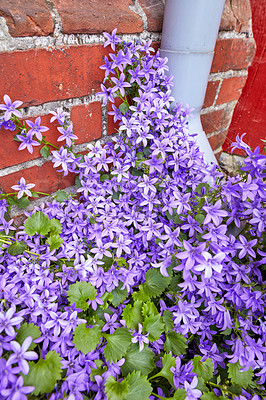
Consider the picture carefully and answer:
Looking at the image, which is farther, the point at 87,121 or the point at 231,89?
the point at 231,89

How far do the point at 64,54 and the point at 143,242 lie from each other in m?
0.72

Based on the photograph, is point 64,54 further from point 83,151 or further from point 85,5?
point 83,151

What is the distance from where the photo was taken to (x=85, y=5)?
958 mm

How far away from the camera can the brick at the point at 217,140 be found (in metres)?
1.85

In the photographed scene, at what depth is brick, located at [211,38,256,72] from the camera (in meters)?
1.46

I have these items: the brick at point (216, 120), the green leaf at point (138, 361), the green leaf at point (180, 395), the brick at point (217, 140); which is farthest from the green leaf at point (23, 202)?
the brick at point (217, 140)

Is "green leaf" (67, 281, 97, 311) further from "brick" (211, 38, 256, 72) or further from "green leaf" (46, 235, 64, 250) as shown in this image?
"brick" (211, 38, 256, 72)

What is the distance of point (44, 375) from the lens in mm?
665

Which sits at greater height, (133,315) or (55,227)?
(55,227)

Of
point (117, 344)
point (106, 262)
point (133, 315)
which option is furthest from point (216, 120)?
point (117, 344)

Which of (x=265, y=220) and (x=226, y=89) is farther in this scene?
(x=226, y=89)

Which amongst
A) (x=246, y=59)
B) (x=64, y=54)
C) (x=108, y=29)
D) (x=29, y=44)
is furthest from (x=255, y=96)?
(x=29, y=44)

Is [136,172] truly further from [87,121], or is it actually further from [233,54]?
[233,54]

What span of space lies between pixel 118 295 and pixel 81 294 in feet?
0.46
